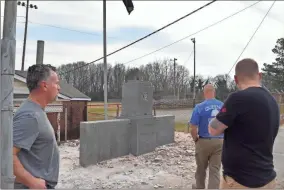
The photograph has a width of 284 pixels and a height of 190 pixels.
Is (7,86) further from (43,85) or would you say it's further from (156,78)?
(156,78)

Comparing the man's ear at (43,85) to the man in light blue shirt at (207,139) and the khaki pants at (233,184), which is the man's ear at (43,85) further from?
the man in light blue shirt at (207,139)

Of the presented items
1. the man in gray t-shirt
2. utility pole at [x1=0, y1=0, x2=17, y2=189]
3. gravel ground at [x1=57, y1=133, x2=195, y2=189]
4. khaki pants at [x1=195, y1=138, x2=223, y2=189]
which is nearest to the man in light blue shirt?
khaki pants at [x1=195, y1=138, x2=223, y2=189]

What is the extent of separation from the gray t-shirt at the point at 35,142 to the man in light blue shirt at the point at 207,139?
3.37 meters

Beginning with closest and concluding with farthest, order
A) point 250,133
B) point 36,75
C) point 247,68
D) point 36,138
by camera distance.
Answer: point 36,138
point 36,75
point 250,133
point 247,68

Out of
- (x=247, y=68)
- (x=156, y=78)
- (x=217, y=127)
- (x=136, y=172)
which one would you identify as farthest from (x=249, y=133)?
(x=156, y=78)

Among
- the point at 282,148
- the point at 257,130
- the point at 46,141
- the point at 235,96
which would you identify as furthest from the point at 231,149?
the point at 282,148

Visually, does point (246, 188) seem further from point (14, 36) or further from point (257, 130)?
point (14, 36)

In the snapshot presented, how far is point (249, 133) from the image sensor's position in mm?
2652

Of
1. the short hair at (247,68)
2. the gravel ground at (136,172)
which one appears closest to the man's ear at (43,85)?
the short hair at (247,68)

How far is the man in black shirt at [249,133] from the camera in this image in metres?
2.64

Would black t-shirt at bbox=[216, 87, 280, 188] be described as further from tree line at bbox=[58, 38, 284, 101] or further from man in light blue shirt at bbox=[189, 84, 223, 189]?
tree line at bbox=[58, 38, 284, 101]

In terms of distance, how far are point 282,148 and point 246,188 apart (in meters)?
8.30

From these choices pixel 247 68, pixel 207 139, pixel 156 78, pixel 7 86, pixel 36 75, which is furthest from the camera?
pixel 156 78

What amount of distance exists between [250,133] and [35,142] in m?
1.64
